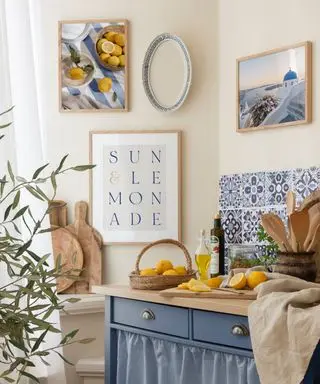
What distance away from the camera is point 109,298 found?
319 cm

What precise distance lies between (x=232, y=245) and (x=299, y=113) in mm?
638

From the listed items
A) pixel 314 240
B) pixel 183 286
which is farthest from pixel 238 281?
pixel 314 240

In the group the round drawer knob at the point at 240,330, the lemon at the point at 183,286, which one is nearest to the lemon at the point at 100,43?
the lemon at the point at 183,286

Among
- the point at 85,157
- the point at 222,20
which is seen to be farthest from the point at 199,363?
the point at 222,20

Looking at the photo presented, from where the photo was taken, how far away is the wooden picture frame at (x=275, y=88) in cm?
324

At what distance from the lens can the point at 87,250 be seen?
3.72 metres

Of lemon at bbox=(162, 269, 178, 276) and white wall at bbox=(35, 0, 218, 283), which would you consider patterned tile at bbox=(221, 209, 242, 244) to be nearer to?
white wall at bbox=(35, 0, 218, 283)

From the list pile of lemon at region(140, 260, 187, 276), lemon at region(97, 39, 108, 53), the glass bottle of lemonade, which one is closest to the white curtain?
lemon at region(97, 39, 108, 53)

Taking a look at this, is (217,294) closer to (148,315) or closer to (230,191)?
(148,315)

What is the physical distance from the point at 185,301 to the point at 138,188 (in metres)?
1.06

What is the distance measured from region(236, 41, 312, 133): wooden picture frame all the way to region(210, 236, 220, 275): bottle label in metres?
0.53

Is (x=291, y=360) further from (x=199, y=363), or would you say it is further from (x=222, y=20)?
(x=222, y=20)

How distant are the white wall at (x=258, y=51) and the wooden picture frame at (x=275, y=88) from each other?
0.03 m

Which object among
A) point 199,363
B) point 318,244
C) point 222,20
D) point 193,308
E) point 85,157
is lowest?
point 199,363
